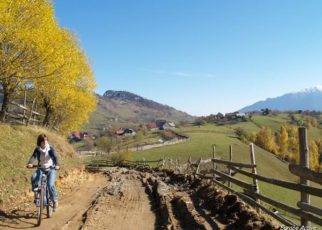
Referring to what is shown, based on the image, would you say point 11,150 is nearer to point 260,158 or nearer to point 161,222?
point 161,222

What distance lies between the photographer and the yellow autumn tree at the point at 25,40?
27347 mm

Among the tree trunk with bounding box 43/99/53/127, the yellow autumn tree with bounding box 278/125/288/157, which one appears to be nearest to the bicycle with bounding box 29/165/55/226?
the tree trunk with bounding box 43/99/53/127

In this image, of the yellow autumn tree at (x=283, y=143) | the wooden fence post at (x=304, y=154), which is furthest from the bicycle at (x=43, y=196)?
the yellow autumn tree at (x=283, y=143)

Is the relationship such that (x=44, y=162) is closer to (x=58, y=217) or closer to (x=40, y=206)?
(x=40, y=206)

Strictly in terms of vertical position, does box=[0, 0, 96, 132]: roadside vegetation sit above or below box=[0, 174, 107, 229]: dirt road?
above

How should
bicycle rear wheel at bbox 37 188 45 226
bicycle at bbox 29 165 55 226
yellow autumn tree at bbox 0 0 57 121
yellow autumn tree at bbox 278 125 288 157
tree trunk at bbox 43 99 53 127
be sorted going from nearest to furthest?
bicycle rear wheel at bbox 37 188 45 226 → bicycle at bbox 29 165 55 226 → yellow autumn tree at bbox 0 0 57 121 → tree trunk at bbox 43 99 53 127 → yellow autumn tree at bbox 278 125 288 157

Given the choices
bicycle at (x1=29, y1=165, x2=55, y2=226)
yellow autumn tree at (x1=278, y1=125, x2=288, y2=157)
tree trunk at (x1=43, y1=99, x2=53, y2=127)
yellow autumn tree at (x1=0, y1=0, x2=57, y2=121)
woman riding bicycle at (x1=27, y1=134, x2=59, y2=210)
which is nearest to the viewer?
bicycle at (x1=29, y1=165, x2=55, y2=226)

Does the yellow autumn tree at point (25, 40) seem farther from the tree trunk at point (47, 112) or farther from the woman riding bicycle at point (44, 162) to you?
the tree trunk at point (47, 112)

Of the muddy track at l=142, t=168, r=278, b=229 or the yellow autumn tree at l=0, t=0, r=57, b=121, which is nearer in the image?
the muddy track at l=142, t=168, r=278, b=229

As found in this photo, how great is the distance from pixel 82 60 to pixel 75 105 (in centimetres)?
480

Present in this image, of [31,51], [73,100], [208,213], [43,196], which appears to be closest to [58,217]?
[43,196]

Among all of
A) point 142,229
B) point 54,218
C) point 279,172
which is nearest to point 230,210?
point 142,229

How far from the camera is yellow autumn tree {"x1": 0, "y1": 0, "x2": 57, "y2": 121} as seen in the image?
1077 inches

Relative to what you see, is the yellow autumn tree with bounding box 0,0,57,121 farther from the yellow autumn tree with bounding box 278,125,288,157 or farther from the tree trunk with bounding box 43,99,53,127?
the yellow autumn tree with bounding box 278,125,288,157
